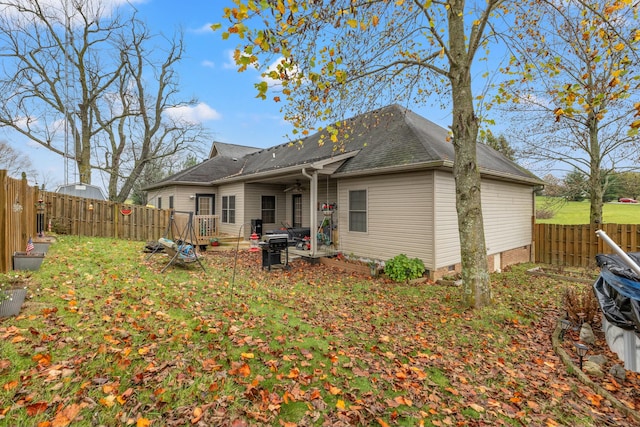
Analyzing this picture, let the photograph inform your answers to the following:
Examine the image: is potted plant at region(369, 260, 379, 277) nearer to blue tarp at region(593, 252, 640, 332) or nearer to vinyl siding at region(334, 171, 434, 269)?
vinyl siding at region(334, 171, 434, 269)

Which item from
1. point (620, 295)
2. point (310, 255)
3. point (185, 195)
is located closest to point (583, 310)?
point (620, 295)

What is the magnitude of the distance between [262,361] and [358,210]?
292 inches

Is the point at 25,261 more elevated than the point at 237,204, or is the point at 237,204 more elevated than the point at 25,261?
the point at 237,204

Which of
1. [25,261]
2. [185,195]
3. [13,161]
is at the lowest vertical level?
[25,261]

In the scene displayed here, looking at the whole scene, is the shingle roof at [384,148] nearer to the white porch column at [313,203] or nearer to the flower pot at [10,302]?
the white porch column at [313,203]

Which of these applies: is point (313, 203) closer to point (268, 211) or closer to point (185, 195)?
point (268, 211)

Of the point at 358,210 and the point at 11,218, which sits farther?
the point at 358,210

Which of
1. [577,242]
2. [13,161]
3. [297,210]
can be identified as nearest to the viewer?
[577,242]

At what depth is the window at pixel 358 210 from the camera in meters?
10.1

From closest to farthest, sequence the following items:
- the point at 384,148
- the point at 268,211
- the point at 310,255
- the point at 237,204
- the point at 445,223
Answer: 1. the point at 445,223
2. the point at 384,148
3. the point at 310,255
4. the point at 237,204
5. the point at 268,211

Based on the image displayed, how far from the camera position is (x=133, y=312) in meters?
4.20

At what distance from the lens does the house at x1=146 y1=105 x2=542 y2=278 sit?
855 centimetres

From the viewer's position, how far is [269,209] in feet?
48.6

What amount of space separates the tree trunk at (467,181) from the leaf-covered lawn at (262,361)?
59cm
